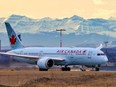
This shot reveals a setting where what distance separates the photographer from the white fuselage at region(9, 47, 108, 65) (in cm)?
10025

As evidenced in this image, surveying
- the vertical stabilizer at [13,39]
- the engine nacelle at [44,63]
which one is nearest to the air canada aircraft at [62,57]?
the engine nacelle at [44,63]

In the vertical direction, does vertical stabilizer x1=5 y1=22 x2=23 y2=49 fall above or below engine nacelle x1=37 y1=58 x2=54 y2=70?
above

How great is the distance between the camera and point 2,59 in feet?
419

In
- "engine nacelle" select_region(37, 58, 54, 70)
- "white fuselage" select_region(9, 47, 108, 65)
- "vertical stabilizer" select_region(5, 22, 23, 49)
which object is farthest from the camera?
"vertical stabilizer" select_region(5, 22, 23, 49)

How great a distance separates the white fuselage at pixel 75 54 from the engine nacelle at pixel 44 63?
201 cm

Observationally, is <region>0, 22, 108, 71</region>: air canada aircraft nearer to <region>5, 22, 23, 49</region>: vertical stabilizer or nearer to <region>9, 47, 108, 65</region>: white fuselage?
<region>9, 47, 108, 65</region>: white fuselage

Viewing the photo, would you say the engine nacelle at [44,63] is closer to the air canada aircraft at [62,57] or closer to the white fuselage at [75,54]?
the air canada aircraft at [62,57]

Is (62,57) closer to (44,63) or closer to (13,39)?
(44,63)

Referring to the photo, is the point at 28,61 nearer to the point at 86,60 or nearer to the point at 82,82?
the point at 86,60

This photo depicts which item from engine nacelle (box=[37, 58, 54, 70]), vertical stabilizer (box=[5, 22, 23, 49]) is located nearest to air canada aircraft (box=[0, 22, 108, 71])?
engine nacelle (box=[37, 58, 54, 70])

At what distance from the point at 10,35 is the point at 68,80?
169 ft

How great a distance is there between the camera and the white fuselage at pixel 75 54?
100m

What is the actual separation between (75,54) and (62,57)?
330 cm

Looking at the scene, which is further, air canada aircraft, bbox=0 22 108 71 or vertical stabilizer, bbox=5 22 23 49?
vertical stabilizer, bbox=5 22 23 49
